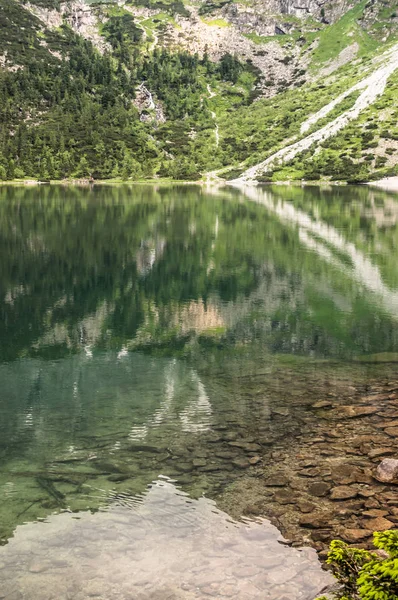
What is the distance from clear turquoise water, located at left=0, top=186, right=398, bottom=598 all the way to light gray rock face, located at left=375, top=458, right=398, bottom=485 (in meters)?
3.49

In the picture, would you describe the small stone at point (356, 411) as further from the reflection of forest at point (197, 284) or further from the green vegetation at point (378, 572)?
the green vegetation at point (378, 572)

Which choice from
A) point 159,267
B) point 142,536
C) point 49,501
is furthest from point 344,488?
point 159,267

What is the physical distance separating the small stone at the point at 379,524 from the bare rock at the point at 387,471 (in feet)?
5.92

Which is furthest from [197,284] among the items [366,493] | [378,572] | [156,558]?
[378,572]

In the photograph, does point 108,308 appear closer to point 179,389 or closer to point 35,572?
point 179,389

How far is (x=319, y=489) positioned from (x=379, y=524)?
1.99 m

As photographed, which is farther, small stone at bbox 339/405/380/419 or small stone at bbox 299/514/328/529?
small stone at bbox 339/405/380/419

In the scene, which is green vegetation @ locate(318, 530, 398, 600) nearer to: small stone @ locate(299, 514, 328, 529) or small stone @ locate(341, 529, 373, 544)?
small stone @ locate(341, 529, 373, 544)

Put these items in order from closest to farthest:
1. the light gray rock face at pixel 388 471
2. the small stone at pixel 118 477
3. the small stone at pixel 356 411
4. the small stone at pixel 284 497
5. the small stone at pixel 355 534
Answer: the small stone at pixel 355 534, the small stone at pixel 284 497, the light gray rock face at pixel 388 471, the small stone at pixel 118 477, the small stone at pixel 356 411

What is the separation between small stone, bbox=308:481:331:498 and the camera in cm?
1388

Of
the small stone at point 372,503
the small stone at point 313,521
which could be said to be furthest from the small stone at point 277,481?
the small stone at point 372,503

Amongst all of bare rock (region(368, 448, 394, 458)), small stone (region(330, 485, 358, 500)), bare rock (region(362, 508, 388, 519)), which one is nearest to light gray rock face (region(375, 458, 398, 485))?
small stone (region(330, 485, 358, 500))

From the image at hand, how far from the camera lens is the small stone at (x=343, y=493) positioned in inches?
536

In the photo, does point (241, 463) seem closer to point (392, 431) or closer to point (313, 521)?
point (313, 521)
